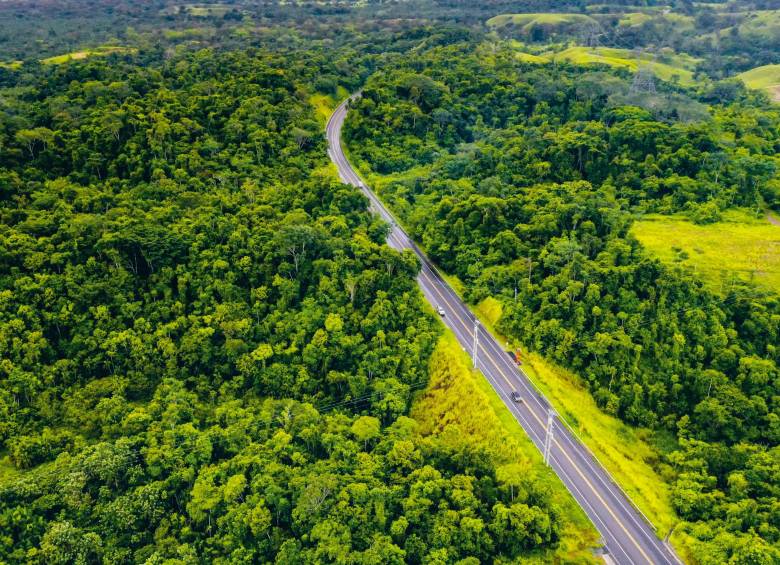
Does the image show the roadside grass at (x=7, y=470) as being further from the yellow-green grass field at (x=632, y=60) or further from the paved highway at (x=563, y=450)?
the yellow-green grass field at (x=632, y=60)

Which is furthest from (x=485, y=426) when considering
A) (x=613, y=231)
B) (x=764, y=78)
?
(x=764, y=78)

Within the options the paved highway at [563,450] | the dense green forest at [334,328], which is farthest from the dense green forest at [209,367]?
the paved highway at [563,450]

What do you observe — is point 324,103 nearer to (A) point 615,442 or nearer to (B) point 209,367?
(B) point 209,367

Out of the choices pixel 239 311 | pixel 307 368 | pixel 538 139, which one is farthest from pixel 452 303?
pixel 538 139

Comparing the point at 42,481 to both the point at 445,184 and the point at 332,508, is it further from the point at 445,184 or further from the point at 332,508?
the point at 445,184

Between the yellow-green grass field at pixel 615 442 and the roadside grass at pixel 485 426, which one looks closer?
the roadside grass at pixel 485 426

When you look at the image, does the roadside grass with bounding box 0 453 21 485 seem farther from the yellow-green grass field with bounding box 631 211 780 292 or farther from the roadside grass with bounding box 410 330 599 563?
the yellow-green grass field with bounding box 631 211 780 292
